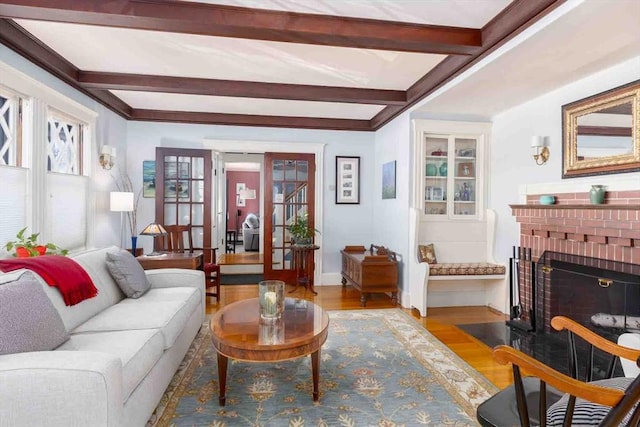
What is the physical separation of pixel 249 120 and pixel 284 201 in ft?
4.26

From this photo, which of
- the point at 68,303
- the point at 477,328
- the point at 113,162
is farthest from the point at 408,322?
the point at 113,162

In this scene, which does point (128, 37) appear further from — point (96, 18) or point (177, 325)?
point (177, 325)

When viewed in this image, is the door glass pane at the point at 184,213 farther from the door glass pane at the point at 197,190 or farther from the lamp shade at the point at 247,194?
the lamp shade at the point at 247,194

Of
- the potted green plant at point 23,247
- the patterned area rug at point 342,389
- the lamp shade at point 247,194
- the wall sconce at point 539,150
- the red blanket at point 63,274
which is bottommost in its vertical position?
the patterned area rug at point 342,389

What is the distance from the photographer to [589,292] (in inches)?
116

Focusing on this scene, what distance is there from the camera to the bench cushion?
13.1 ft

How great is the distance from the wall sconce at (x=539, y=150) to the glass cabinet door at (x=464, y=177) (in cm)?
90

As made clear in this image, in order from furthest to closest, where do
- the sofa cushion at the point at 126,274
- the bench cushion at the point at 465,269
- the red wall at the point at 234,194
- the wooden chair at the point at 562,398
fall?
1. the red wall at the point at 234,194
2. the bench cushion at the point at 465,269
3. the sofa cushion at the point at 126,274
4. the wooden chair at the point at 562,398

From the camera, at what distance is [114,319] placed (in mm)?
2336

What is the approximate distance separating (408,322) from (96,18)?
12.1 feet

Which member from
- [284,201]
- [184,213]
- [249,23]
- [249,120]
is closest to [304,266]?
[284,201]

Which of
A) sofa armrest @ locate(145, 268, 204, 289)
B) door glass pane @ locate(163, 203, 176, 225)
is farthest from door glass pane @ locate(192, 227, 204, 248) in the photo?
sofa armrest @ locate(145, 268, 204, 289)

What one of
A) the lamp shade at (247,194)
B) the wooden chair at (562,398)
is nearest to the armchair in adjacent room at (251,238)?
the lamp shade at (247,194)

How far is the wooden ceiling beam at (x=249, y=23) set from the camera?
86.1 inches
